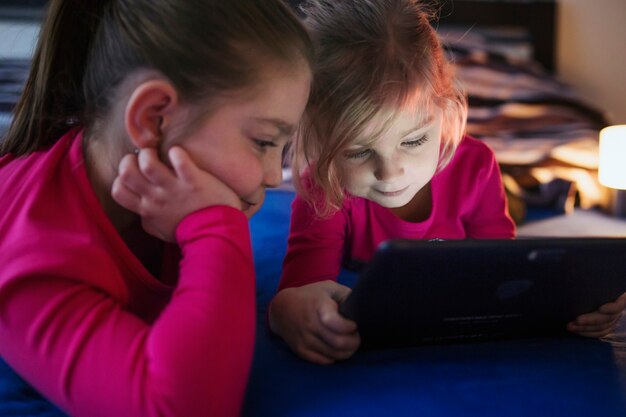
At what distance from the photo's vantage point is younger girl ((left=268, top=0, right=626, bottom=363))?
834 millimetres

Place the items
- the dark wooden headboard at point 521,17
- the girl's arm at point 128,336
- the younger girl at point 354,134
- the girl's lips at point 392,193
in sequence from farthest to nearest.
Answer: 1. the dark wooden headboard at point 521,17
2. the girl's lips at point 392,193
3. the younger girl at point 354,134
4. the girl's arm at point 128,336

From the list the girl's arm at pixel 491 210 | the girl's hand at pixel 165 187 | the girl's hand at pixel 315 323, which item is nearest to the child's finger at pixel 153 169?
the girl's hand at pixel 165 187

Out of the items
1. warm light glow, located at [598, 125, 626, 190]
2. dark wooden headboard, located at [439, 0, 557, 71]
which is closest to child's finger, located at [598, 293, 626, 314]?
warm light glow, located at [598, 125, 626, 190]

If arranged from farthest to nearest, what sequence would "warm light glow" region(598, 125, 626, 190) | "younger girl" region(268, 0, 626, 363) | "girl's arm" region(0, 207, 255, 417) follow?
1. "warm light glow" region(598, 125, 626, 190)
2. "younger girl" region(268, 0, 626, 363)
3. "girl's arm" region(0, 207, 255, 417)

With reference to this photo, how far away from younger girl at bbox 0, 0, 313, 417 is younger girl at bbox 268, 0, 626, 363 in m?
0.13

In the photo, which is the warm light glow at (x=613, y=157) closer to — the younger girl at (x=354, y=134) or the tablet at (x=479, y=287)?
the younger girl at (x=354, y=134)

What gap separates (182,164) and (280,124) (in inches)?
4.7

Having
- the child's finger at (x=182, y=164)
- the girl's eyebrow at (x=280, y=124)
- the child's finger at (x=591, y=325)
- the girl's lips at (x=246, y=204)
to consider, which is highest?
the girl's eyebrow at (x=280, y=124)

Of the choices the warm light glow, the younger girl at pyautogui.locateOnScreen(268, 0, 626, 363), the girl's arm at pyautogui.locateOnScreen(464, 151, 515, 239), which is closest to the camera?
the younger girl at pyautogui.locateOnScreen(268, 0, 626, 363)

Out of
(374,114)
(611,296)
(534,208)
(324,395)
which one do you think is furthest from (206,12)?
(534,208)

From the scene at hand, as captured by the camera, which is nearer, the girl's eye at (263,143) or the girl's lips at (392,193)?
the girl's eye at (263,143)

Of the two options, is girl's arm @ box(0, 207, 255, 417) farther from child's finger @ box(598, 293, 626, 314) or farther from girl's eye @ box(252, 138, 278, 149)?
child's finger @ box(598, 293, 626, 314)

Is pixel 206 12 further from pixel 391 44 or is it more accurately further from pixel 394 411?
pixel 394 411

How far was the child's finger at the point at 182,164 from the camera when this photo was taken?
697 millimetres
